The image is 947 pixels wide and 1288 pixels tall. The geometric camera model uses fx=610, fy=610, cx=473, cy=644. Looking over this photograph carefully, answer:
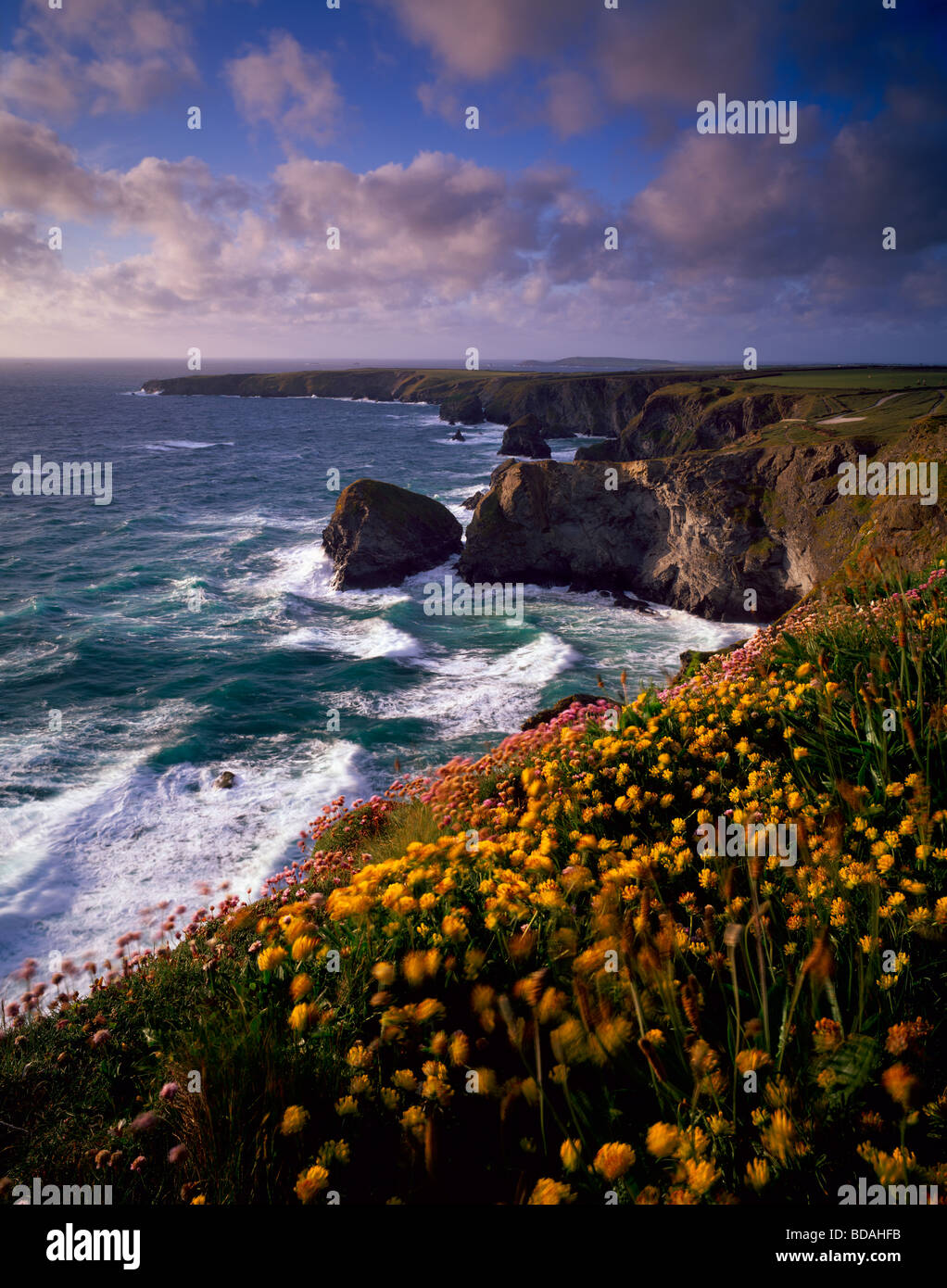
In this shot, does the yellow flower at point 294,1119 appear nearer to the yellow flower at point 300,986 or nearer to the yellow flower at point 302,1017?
the yellow flower at point 302,1017

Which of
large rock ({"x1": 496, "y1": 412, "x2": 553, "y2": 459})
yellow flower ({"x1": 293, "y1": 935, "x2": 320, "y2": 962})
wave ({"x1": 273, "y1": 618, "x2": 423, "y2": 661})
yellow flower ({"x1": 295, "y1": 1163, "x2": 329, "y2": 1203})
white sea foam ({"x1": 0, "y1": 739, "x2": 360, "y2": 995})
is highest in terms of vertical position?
large rock ({"x1": 496, "y1": 412, "x2": 553, "y2": 459})

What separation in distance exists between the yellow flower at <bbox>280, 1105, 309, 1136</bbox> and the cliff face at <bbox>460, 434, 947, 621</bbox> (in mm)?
30256

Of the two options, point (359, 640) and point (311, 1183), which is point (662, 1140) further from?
point (359, 640)

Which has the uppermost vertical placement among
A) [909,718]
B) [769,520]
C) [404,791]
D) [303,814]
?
[769,520]

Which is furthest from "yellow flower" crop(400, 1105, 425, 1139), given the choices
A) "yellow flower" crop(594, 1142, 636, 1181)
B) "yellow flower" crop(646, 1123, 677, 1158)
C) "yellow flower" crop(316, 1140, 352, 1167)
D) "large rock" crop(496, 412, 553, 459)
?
"large rock" crop(496, 412, 553, 459)

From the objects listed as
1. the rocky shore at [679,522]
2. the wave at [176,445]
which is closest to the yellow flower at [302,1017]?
the rocky shore at [679,522]

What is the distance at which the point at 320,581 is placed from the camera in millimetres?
36562

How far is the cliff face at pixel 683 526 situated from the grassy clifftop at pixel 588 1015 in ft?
89.4

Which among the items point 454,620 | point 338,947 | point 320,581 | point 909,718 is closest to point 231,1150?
point 338,947

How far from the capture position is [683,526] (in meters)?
35.6

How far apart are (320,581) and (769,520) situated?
25.7 meters

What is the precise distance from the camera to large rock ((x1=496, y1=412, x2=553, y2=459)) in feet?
273

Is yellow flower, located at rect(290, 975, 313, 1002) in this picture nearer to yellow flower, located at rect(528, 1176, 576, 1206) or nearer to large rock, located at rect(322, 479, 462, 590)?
yellow flower, located at rect(528, 1176, 576, 1206)
